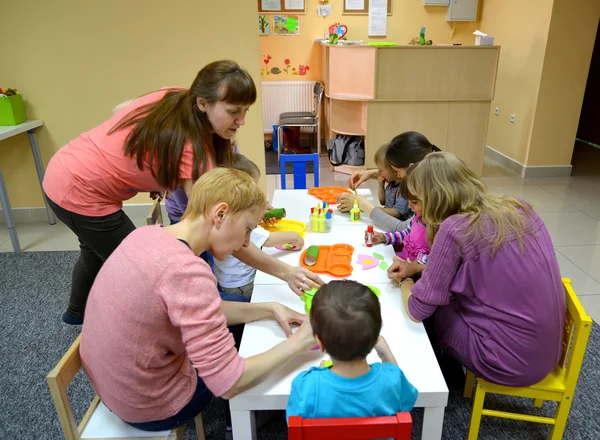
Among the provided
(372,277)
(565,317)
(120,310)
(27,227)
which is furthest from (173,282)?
(27,227)

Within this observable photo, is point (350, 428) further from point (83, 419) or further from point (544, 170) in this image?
point (544, 170)

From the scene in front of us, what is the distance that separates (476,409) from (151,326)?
1043mm

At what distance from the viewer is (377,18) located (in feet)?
18.3

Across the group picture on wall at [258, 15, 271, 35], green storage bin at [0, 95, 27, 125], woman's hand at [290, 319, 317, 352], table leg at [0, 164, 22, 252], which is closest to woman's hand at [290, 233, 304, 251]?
woman's hand at [290, 319, 317, 352]

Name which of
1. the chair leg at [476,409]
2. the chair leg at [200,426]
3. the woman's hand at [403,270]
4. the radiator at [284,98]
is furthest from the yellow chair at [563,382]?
the radiator at [284,98]

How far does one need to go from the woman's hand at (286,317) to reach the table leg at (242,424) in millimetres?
221

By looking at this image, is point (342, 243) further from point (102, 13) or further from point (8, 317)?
point (102, 13)

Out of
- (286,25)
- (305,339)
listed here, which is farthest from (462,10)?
(305,339)

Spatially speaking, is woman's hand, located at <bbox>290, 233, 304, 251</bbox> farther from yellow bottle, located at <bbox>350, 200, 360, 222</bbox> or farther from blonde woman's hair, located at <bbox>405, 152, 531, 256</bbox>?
blonde woman's hair, located at <bbox>405, 152, 531, 256</bbox>

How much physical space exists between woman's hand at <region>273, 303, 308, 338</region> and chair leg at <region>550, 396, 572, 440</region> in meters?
0.83

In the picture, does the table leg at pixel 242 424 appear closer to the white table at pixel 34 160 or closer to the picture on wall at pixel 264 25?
the white table at pixel 34 160

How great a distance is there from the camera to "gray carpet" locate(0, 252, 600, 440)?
1.65m

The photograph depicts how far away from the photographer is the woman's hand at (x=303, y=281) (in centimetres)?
136

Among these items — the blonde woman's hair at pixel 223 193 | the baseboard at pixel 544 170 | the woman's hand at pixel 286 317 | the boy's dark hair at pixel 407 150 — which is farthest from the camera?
the baseboard at pixel 544 170
